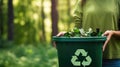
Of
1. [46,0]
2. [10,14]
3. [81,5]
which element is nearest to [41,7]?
[46,0]

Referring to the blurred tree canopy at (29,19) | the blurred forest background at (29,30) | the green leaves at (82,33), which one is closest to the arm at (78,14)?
the green leaves at (82,33)

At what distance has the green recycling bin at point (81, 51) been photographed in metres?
3.75

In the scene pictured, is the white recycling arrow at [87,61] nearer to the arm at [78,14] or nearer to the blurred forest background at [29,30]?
the arm at [78,14]

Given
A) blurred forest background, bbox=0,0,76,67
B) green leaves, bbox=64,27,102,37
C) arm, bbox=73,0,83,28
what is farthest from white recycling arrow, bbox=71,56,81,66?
blurred forest background, bbox=0,0,76,67

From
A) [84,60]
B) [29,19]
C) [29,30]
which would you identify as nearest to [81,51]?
[84,60]

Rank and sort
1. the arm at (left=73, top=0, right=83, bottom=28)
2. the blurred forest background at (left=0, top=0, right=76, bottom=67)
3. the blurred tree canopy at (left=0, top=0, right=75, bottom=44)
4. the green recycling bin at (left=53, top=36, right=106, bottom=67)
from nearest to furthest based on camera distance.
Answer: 1. the green recycling bin at (left=53, top=36, right=106, bottom=67)
2. the arm at (left=73, top=0, right=83, bottom=28)
3. the blurred forest background at (left=0, top=0, right=76, bottom=67)
4. the blurred tree canopy at (left=0, top=0, right=75, bottom=44)

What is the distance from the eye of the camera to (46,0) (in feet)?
139

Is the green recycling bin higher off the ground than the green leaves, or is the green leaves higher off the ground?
the green leaves

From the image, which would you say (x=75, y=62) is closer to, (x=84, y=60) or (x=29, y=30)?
(x=84, y=60)

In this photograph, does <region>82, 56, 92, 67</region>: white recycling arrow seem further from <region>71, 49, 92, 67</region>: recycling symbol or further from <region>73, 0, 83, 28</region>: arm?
<region>73, 0, 83, 28</region>: arm

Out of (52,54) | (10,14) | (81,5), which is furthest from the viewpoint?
(10,14)

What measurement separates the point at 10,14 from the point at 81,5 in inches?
687

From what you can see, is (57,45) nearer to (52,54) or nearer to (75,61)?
(75,61)

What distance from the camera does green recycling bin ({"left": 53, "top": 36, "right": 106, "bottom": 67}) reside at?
12.3 ft
